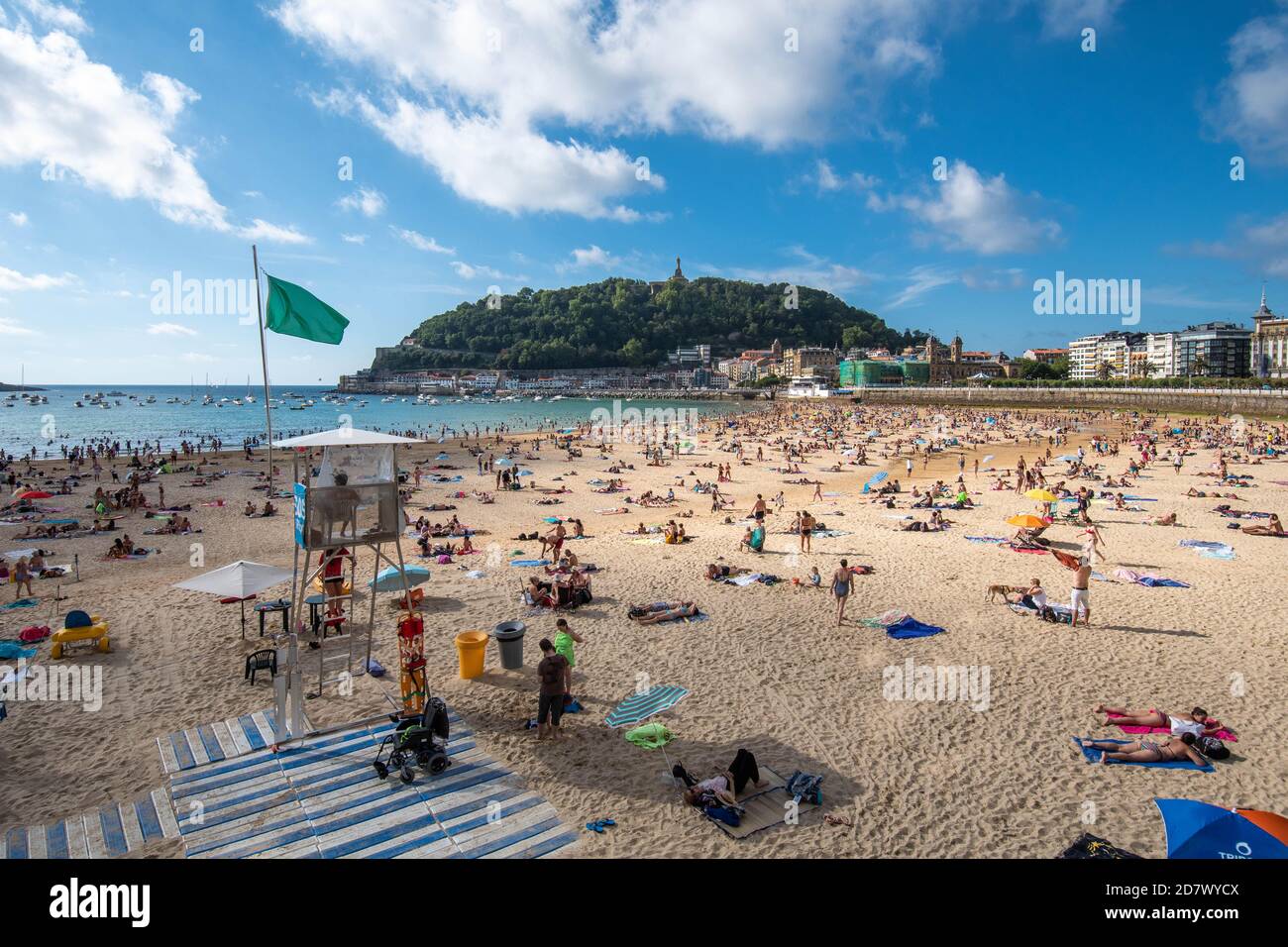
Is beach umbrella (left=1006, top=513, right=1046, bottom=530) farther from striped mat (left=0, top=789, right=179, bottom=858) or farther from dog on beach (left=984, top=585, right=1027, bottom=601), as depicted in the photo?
striped mat (left=0, top=789, right=179, bottom=858)

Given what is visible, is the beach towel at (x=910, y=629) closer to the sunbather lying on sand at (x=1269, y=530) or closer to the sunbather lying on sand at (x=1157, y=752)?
the sunbather lying on sand at (x=1157, y=752)

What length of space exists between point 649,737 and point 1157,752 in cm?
481

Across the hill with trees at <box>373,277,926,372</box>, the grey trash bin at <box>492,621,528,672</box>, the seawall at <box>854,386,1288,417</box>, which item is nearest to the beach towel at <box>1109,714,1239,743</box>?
the grey trash bin at <box>492,621,528,672</box>

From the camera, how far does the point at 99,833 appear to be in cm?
512

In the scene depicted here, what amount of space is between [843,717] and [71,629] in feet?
32.2

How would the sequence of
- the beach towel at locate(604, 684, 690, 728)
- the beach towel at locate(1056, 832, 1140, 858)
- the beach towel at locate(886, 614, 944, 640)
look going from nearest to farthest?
the beach towel at locate(1056, 832, 1140, 858) → the beach towel at locate(604, 684, 690, 728) → the beach towel at locate(886, 614, 944, 640)

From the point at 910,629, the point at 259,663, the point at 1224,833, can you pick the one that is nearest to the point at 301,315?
the point at 259,663

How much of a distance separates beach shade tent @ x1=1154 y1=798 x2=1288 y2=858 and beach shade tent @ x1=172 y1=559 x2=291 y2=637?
9.21m

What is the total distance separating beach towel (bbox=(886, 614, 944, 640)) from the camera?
9.61 meters

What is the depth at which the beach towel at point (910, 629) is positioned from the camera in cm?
961

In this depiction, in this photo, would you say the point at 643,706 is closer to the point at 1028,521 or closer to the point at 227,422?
the point at 1028,521

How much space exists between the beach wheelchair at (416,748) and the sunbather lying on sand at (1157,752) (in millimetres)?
6175
